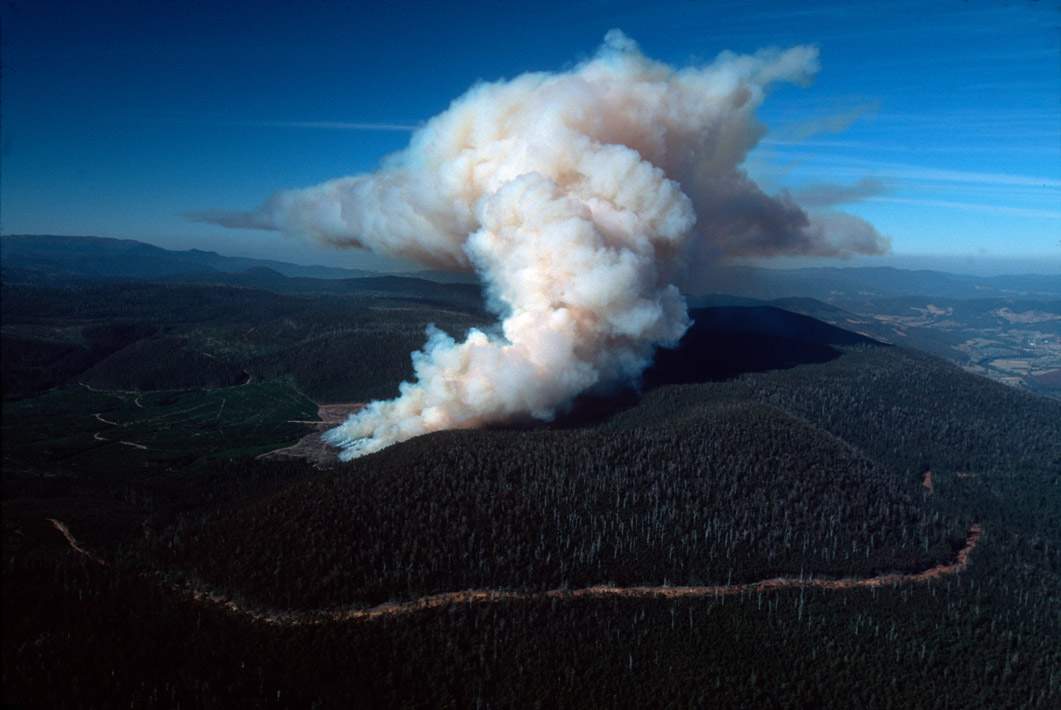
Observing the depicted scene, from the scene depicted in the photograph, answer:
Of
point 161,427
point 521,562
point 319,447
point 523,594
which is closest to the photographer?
point 523,594

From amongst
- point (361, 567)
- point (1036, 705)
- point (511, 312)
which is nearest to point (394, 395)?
point (511, 312)

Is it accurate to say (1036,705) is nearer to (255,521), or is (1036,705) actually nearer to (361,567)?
(361,567)

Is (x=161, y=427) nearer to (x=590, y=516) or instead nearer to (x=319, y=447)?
(x=319, y=447)

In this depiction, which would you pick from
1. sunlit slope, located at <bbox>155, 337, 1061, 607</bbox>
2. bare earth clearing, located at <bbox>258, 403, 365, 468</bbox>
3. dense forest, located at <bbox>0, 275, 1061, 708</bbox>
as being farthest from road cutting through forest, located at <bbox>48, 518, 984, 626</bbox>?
bare earth clearing, located at <bbox>258, 403, 365, 468</bbox>

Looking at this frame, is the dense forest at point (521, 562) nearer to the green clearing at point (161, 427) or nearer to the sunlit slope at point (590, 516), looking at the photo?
the sunlit slope at point (590, 516)

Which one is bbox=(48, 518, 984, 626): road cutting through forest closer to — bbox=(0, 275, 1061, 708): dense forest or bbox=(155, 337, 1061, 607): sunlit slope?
bbox=(0, 275, 1061, 708): dense forest

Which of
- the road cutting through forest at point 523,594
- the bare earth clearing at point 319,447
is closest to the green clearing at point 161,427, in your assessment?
the bare earth clearing at point 319,447

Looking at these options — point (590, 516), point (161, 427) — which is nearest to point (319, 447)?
point (161, 427)
